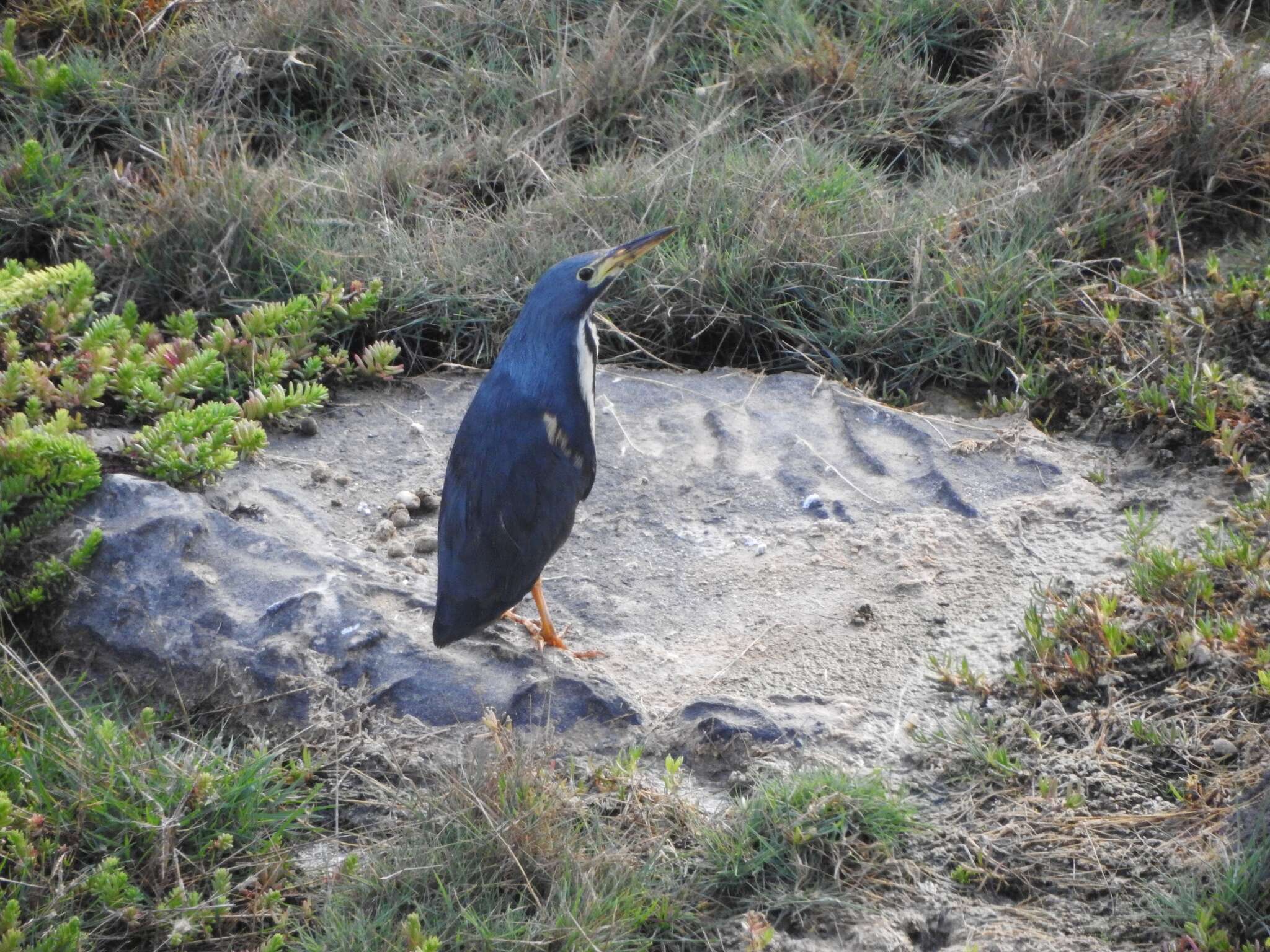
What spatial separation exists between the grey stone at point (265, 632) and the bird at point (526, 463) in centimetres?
14

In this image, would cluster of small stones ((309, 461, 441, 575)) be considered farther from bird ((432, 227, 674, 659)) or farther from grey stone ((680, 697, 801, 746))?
grey stone ((680, 697, 801, 746))

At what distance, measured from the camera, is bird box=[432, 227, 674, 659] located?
3215 mm

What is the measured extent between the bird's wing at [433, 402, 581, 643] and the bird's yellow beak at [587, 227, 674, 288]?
447 millimetres

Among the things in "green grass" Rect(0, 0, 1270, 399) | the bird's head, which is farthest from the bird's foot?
"green grass" Rect(0, 0, 1270, 399)

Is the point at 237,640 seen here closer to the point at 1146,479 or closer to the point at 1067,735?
the point at 1067,735

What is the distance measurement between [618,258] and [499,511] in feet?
2.68

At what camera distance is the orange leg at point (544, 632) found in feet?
11.1

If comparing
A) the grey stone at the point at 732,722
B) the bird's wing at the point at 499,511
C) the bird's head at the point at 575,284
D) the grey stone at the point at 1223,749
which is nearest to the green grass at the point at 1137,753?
the grey stone at the point at 1223,749

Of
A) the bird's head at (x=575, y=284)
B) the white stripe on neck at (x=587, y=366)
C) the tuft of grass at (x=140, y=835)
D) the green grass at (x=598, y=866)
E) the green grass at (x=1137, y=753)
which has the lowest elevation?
the tuft of grass at (x=140, y=835)

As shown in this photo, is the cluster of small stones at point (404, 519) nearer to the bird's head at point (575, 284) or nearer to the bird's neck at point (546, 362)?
the bird's neck at point (546, 362)

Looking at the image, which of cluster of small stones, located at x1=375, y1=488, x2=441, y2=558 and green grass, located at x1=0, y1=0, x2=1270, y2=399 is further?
green grass, located at x1=0, y1=0, x2=1270, y2=399

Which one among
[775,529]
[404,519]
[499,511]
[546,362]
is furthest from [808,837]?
[404,519]

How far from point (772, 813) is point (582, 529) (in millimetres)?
1405

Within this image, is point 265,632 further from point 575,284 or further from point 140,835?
point 575,284
